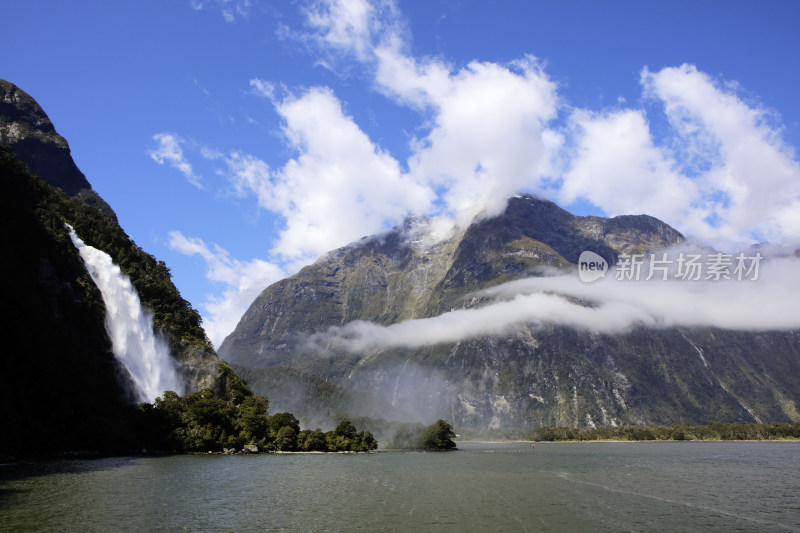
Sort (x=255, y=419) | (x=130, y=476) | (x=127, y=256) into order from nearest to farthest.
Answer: (x=130, y=476) → (x=255, y=419) → (x=127, y=256)

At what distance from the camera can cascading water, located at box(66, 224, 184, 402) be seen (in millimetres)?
157750

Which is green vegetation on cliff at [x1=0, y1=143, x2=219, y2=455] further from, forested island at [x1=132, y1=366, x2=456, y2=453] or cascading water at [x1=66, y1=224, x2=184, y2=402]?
cascading water at [x1=66, y1=224, x2=184, y2=402]

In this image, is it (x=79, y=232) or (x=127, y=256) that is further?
(x=127, y=256)

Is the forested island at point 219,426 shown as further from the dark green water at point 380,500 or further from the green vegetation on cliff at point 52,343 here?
the dark green water at point 380,500

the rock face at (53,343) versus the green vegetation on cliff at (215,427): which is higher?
the rock face at (53,343)

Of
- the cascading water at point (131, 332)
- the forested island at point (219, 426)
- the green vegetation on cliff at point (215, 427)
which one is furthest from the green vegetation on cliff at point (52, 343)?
the green vegetation on cliff at point (215, 427)

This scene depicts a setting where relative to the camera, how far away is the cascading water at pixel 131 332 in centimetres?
15775

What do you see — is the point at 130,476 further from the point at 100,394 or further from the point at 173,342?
the point at 173,342

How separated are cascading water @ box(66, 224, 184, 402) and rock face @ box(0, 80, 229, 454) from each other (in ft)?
21.1

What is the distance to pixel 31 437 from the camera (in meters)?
100

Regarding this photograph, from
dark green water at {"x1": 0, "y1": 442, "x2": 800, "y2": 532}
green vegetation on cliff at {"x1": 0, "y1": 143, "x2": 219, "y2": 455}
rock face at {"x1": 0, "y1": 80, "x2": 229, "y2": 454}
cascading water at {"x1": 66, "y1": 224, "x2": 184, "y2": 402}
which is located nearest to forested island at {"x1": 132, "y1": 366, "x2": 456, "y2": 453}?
green vegetation on cliff at {"x1": 0, "y1": 143, "x2": 219, "y2": 455}

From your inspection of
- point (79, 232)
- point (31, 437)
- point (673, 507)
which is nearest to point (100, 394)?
point (31, 437)

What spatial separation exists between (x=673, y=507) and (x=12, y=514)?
223 ft

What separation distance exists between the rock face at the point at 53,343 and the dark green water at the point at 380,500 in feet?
44.8
